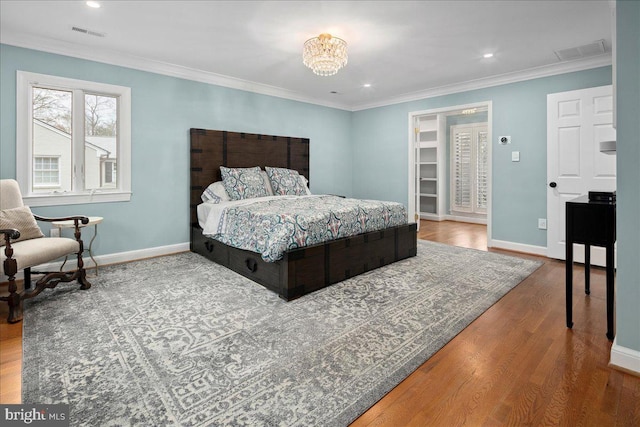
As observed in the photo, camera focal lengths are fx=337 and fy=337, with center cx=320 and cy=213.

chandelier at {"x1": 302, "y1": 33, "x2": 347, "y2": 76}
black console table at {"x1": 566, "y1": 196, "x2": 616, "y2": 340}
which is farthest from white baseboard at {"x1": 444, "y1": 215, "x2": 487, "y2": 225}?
chandelier at {"x1": 302, "y1": 33, "x2": 347, "y2": 76}

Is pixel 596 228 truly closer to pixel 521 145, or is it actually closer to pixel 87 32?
pixel 521 145

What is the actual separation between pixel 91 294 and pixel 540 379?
345cm

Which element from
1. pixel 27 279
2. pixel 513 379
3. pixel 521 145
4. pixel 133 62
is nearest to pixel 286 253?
pixel 513 379

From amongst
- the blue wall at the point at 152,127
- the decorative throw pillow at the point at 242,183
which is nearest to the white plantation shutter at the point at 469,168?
the blue wall at the point at 152,127

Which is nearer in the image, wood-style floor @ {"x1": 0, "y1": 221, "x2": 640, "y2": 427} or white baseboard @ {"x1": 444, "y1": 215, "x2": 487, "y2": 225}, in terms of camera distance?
wood-style floor @ {"x1": 0, "y1": 221, "x2": 640, "y2": 427}

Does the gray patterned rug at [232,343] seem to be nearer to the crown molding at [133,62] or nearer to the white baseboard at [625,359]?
the white baseboard at [625,359]

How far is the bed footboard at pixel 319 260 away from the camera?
115 inches

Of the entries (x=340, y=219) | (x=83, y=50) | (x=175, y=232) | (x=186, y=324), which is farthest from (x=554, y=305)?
(x=83, y=50)

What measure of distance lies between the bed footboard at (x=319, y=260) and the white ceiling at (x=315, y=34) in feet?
6.63

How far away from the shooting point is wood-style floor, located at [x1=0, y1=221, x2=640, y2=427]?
152 centimetres

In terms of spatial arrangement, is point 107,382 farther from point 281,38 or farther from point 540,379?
point 281,38

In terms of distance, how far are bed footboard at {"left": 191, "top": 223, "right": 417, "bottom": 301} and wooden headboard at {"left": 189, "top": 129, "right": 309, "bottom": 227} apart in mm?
847

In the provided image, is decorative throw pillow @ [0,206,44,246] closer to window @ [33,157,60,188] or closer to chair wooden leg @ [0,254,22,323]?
chair wooden leg @ [0,254,22,323]

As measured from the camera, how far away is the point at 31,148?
3.49m
